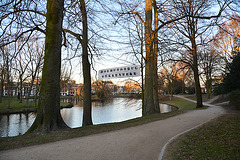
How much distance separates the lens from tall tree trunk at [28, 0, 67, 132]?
5.61 m

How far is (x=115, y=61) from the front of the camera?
30.8ft

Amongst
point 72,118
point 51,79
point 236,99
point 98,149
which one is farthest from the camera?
point 72,118

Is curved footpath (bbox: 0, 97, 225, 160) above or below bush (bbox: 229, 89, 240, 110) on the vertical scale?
below

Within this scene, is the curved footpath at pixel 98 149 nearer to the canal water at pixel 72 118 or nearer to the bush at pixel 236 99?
the canal water at pixel 72 118

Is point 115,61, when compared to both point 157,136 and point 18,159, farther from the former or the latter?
point 18,159

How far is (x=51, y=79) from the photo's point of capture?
5707mm

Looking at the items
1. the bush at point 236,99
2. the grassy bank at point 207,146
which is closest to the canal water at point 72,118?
the grassy bank at point 207,146

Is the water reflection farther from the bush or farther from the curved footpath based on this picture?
the bush

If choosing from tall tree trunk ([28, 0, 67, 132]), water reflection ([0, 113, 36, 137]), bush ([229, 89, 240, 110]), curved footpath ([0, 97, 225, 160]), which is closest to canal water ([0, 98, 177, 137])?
water reflection ([0, 113, 36, 137])

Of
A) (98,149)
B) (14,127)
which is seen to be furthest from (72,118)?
Result: (98,149)

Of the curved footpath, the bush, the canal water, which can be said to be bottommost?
the canal water

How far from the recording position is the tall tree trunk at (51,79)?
5605 millimetres

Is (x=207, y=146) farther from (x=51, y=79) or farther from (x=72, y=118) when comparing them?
(x=72, y=118)

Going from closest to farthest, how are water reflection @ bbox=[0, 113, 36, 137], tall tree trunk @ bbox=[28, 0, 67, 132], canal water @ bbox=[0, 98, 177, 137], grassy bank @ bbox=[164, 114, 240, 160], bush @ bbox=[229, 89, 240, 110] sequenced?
grassy bank @ bbox=[164, 114, 240, 160], tall tree trunk @ bbox=[28, 0, 67, 132], water reflection @ bbox=[0, 113, 36, 137], canal water @ bbox=[0, 98, 177, 137], bush @ bbox=[229, 89, 240, 110]
